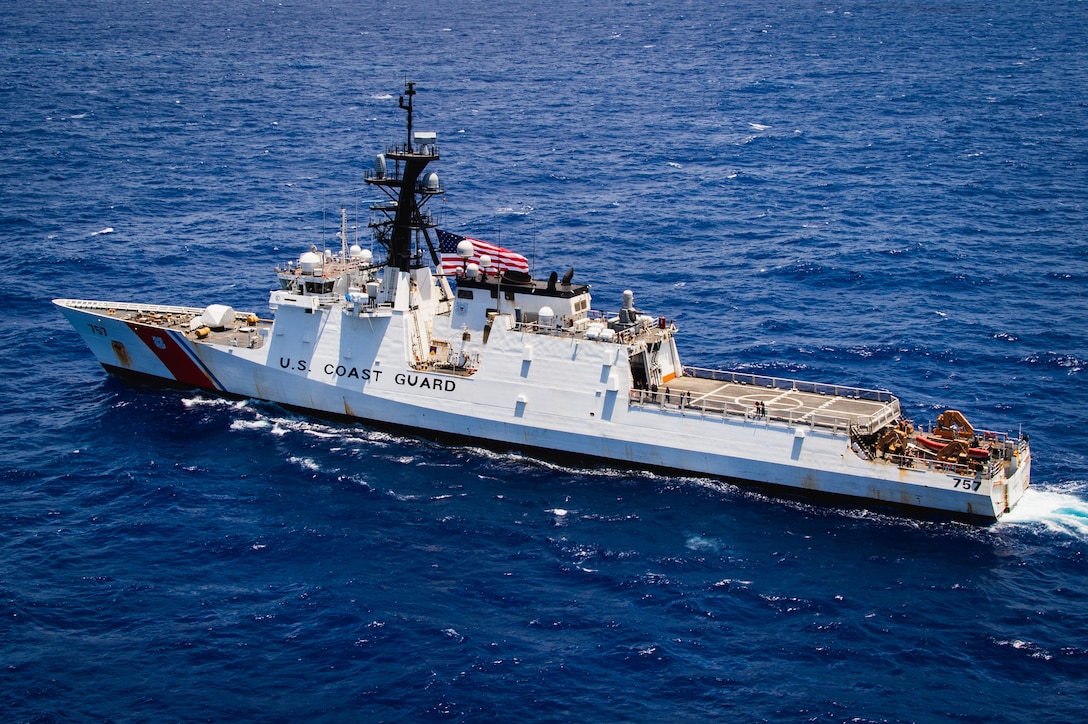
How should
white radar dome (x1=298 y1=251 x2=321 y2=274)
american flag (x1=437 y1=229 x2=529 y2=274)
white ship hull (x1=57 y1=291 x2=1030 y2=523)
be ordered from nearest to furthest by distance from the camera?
white ship hull (x1=57 y1=291 x2=1030 y2=523) < american flag (x1=437 y1=229 x2=529 y2=274) < white radar dome (x1=298 y1=251 x2=321 y2=274)

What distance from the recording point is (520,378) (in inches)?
1789

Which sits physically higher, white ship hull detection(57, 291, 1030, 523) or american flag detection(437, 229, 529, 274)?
american flag detection(437, 229, 529, 274)

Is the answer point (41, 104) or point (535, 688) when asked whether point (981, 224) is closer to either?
point (535, 688)

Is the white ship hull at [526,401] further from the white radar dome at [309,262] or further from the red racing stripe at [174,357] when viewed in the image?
the white radar dome at [309,262]

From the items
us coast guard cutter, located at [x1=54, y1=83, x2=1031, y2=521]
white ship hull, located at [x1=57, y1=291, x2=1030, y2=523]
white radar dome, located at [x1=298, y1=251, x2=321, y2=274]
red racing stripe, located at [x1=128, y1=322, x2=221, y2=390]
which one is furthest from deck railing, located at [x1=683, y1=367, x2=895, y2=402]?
red racing stripe, located at [x1=128, y1=322, x2=221, y2=390]

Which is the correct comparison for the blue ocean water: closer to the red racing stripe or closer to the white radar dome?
the red racing stripe

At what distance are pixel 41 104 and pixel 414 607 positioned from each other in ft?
292

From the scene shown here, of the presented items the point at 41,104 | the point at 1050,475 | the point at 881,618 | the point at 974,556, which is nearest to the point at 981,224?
the point at 1050,475

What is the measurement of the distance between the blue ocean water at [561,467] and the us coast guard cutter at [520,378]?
52.6 inches

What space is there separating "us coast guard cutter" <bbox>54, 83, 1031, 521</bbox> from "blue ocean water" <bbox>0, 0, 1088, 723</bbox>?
1336 millimetres

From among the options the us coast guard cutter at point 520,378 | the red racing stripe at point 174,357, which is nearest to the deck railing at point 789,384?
the us coast guard cutter at point 520,378

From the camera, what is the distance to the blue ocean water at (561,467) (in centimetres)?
3159

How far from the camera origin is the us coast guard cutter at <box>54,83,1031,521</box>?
41.3 m

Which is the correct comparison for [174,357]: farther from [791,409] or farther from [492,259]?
[791,409]
